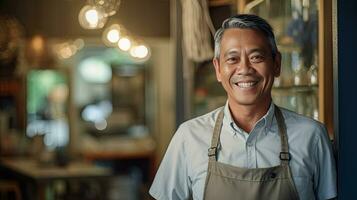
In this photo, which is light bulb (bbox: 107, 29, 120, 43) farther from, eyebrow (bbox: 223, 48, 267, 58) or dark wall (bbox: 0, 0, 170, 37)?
eyebrow (bbox: 223, 48, 267, 58)

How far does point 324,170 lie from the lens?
107 inches

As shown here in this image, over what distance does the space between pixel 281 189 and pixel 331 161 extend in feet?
0.84

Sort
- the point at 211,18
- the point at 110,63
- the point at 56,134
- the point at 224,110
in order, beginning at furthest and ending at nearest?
the point at 110,63, the point at 56,134, the point at 211,18, the point at 224,110

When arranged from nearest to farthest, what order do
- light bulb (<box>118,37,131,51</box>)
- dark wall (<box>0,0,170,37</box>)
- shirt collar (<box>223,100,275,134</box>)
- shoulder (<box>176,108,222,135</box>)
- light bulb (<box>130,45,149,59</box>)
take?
shirt collar (<box>223,100,275,134</box>), shoulder (<box>176,108,222,135</box>), light bulb (<box>118,37,131,51</box>), light bulb (<box>130,45,149,59</box>), dark wall (<box>0,0,170,37</box>)

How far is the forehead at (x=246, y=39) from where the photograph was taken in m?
2.68

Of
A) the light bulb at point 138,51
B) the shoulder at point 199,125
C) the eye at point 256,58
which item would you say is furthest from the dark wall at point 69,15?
the eye at point 256,58

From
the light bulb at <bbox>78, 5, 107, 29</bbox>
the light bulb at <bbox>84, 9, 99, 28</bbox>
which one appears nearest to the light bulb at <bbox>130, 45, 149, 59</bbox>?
the light bulb at <bbox>78, 5, 107, 29</bbox>

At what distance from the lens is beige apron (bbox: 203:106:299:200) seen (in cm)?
263

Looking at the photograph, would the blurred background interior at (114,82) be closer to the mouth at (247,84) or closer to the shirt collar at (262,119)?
the shirt collar at (262,119)

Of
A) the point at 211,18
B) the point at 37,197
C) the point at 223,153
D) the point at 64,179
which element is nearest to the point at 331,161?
the point at 223,153

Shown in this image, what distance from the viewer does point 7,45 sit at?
7906mm

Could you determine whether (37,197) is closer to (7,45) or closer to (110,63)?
(7,45)

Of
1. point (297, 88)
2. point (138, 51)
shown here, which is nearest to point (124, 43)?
point (138, 51)

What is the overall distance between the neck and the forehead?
25 cm
